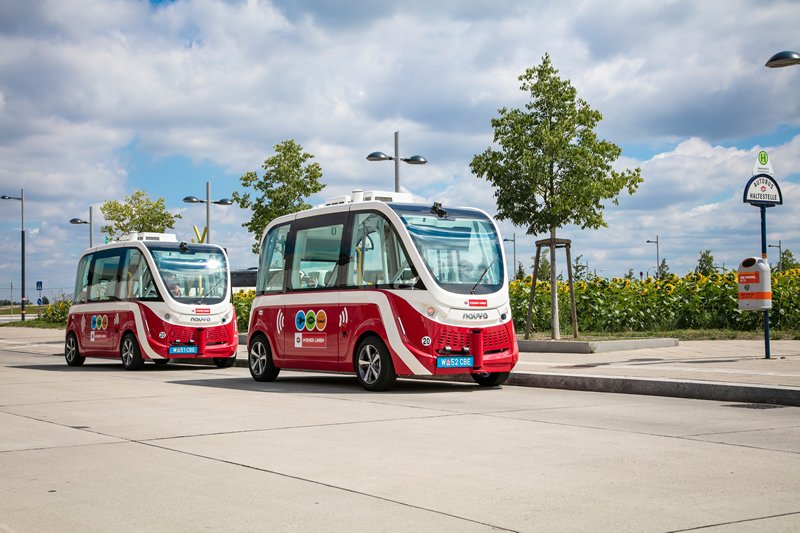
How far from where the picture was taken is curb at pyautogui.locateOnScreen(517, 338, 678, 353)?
683 inches

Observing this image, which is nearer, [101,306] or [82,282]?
[101,306]

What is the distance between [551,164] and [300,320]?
7.76 metres

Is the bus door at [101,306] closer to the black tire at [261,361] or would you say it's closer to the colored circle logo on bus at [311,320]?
the black tire at [261,361]

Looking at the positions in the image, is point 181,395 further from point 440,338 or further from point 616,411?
point 616,411

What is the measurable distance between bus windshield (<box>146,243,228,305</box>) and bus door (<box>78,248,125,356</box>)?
1499mm

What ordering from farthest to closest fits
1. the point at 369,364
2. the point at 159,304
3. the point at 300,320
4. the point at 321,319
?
the point at 159,304
the point at 300,320
the point at 321,319
the point at 369,364

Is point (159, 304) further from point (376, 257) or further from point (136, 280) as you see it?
point (376, 257)

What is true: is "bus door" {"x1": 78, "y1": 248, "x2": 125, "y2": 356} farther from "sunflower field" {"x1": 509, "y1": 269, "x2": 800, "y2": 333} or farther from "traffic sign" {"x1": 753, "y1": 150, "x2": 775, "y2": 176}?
"traffic sign" {"x1": 753, "y1": 150, "x2": 775, "y2": 176}

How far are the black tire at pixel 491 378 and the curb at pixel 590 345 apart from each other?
15.3 ft

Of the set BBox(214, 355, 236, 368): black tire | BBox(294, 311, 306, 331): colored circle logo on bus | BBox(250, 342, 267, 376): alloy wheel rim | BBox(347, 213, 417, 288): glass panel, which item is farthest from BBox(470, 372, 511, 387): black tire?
BBox(214, 355, 236, 368): black tire

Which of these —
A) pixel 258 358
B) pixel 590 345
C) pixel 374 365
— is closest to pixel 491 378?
pixel 374 365

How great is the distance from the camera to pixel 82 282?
69.5 ft

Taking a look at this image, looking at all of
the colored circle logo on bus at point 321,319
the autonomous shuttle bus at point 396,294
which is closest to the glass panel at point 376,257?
the autonomous shuttle bus at point 396,294

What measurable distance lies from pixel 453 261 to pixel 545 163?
6.94 metres
